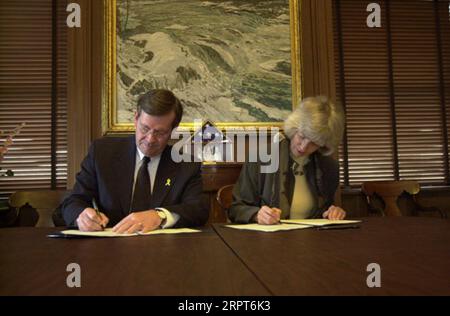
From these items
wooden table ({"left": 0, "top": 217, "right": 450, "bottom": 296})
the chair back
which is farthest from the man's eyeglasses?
the chair back

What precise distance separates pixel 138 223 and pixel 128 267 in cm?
76

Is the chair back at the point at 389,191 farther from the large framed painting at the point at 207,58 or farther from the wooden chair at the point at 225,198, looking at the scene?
the wooden chair at the point at 225,198

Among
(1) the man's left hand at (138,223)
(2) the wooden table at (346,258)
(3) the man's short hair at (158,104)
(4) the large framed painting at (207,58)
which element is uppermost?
(4) the large framed painting at (207,58)

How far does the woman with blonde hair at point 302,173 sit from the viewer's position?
2.59 metres

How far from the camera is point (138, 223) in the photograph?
1.75 metres

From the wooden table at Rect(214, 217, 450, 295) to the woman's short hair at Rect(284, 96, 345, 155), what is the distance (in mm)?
845

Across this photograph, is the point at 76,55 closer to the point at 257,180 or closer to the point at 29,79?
the point at 29,79

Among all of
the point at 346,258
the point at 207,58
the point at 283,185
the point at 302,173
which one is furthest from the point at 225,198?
the point at 207,58

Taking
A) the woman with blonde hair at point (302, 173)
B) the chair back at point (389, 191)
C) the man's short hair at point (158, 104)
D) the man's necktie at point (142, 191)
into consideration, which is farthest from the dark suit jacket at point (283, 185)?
the chair back at point (389, 191)

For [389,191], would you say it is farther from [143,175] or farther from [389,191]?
[143,175]

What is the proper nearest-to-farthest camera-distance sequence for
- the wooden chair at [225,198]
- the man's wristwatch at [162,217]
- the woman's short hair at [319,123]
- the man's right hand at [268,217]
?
the man's wristwatch at [162,217], the man's right hand at [268,217], the woman's short hair at [319,123], the wooden chair at [225,198]

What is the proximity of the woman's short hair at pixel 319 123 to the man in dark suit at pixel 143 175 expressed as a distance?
0.72 metres
